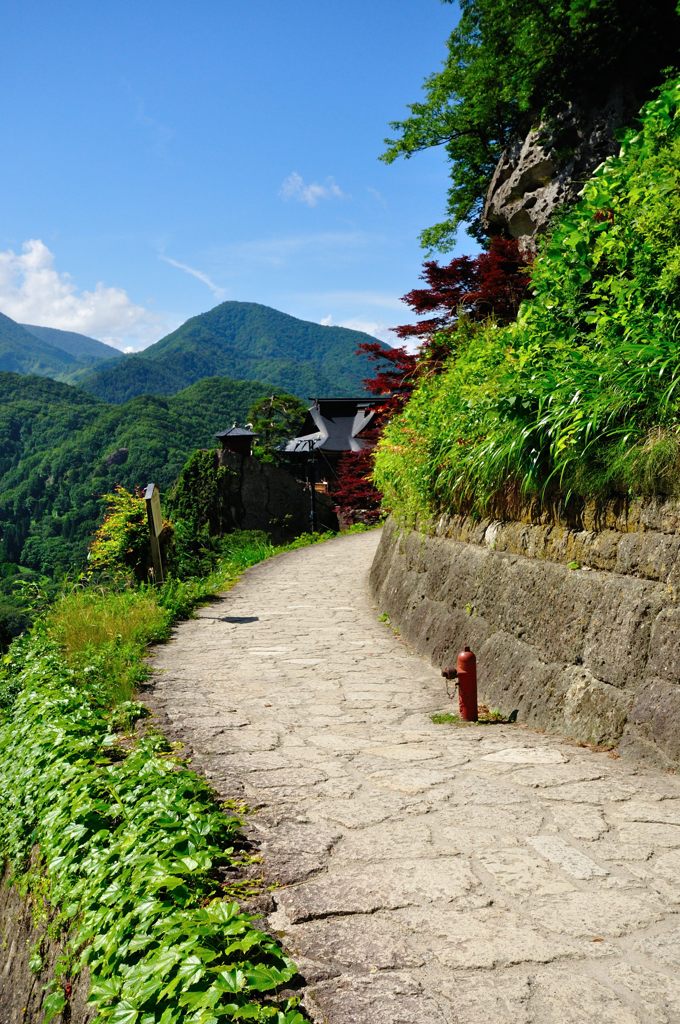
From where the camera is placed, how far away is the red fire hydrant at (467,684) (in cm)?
474

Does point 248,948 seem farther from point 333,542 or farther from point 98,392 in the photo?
point 98,392

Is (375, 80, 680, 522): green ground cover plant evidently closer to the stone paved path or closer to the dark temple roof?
the stone paved path

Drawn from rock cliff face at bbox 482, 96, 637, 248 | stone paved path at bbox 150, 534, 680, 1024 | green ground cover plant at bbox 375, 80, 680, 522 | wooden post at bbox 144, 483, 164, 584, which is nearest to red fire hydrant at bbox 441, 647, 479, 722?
stone paved path at bbox 150, 534, 680, 1024

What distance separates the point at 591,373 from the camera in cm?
466

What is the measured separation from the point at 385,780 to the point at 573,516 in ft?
7.05

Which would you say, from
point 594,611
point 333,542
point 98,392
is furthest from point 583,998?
point 98,392

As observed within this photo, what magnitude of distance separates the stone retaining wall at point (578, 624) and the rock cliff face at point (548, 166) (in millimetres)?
8440

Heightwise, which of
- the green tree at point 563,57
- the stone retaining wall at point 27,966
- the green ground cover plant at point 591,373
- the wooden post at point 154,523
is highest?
the green tree at point 563,57

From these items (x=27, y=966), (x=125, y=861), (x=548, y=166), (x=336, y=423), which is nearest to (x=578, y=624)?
(x=125, y=861)

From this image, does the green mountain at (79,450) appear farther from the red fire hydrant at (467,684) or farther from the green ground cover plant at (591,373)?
the red fire hydrant at (467,684)

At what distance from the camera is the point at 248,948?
6.94ft

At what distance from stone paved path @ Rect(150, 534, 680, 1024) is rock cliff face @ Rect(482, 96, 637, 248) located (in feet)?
32.5

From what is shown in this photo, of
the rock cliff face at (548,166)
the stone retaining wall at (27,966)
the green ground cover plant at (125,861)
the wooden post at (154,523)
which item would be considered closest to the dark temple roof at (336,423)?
Answer: the rock cliff face at (548,166)

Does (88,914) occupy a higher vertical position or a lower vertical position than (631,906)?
lower
